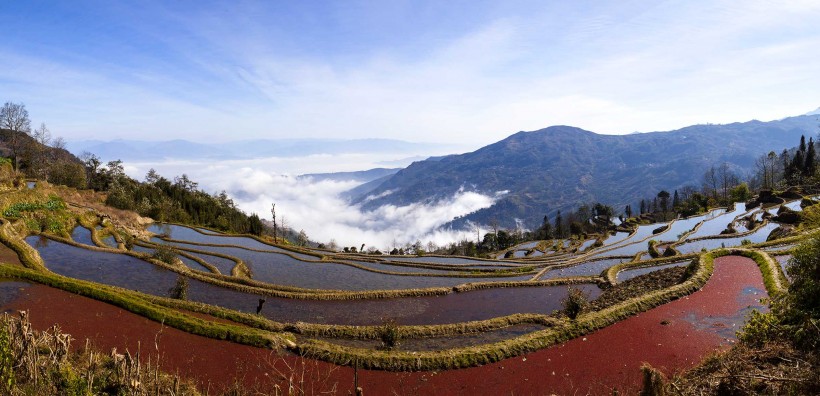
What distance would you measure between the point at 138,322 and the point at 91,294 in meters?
4.99

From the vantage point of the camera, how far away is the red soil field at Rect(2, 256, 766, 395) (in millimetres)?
14273

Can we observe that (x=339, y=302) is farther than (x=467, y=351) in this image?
Yes

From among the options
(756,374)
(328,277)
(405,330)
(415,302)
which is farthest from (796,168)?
(756,374)

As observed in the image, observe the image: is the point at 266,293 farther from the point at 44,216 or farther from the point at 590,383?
the point at 44,216

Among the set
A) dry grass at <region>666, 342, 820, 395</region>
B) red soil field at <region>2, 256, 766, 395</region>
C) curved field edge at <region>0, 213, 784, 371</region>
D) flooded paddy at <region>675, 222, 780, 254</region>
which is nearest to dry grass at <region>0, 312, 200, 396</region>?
red soil field at <region>2, 256, 766, 395</region>

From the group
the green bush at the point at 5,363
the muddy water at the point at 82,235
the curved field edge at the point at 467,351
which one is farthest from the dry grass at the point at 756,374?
the muddy water at the point at 82,235

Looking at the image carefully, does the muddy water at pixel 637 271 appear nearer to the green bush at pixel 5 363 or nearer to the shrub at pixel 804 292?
the shrub at pixel 804 292

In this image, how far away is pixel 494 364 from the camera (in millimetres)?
16062

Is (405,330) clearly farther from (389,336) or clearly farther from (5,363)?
(5,363)

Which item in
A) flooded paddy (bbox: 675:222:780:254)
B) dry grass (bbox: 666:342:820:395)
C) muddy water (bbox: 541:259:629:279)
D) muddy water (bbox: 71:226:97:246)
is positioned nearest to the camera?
dry grass (bbox: 666:342:820:395)

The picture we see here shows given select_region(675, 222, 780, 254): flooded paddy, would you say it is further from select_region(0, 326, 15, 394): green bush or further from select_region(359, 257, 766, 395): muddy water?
select_region(0, 326, 15, 394): green bush

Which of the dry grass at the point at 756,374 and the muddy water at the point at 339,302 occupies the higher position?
the dry grass at the point at 756,374

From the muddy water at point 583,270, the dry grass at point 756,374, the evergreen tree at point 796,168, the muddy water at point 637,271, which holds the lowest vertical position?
the muddy water at point 583,270

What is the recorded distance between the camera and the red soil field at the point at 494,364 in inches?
562
